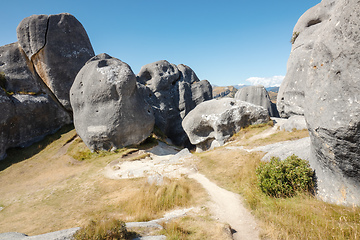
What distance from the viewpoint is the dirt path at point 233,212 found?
5.42 m

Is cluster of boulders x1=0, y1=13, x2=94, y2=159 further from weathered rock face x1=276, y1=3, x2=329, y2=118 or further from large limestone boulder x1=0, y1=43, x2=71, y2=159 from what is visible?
weathered rock face x1=276, y1=3, x2=329, y2=118

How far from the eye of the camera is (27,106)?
21.8m

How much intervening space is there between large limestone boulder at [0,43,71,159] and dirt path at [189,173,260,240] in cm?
2137

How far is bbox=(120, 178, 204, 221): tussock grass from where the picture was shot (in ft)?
23.4

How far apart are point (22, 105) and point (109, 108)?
11200mm

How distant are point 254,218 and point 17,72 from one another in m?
28.5

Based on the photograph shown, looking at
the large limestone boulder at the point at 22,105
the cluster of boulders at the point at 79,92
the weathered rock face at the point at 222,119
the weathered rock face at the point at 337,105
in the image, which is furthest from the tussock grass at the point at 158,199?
the large limestone boulder at the point at 22,105

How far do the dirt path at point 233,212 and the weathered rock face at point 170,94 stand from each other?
1998 cm

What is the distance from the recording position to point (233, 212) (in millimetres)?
6605

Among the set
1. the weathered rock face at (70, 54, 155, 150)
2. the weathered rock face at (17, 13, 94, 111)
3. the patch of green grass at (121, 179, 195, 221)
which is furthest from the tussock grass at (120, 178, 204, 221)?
the weathered rock face at (17, 13, 94, 111)

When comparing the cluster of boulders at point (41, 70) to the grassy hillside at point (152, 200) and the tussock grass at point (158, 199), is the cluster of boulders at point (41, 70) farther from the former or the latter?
the tussock grass at point (158, 199)

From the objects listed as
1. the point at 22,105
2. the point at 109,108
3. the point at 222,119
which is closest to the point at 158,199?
the point at 222,119

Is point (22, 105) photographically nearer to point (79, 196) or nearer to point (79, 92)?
point (79, 92)

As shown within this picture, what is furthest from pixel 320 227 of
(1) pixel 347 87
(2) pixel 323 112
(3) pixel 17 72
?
(3) pixel 17 72
